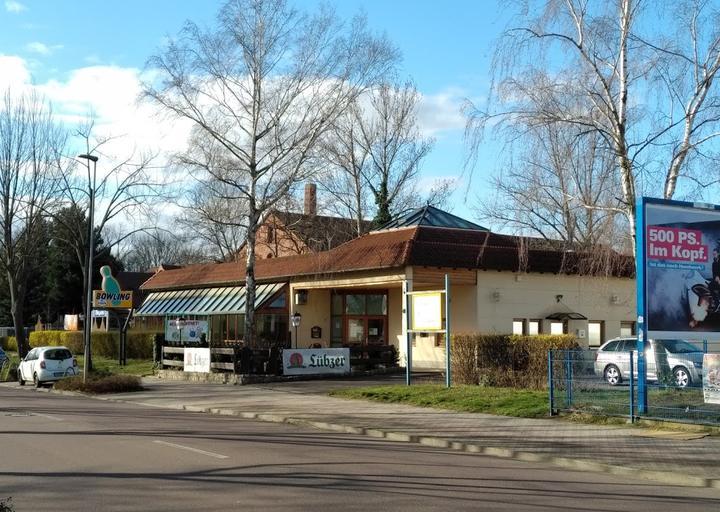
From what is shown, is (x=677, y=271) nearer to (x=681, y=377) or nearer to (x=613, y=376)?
(x=681, y=377)

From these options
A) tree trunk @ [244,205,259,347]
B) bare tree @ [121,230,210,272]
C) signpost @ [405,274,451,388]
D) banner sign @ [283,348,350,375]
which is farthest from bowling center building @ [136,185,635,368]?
bare tree @ [121,230,210,272]

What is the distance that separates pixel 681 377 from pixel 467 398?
555cm

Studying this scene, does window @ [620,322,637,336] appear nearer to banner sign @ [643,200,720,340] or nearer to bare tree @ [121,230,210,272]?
banner sign @ [643,200,720,340]

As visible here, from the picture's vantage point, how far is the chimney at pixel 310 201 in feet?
143

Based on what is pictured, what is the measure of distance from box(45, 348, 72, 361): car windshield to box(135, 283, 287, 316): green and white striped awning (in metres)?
8.36

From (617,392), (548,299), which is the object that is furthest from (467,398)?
(548,299)

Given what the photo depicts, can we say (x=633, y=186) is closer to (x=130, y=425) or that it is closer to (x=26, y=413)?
(x=130, y=425)

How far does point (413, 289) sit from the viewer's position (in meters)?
33.8

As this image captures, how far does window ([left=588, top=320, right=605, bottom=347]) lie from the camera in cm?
3606

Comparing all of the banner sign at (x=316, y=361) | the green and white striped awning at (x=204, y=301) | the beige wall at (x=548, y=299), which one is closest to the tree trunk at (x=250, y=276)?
the banner sign at (x=316, y=361)

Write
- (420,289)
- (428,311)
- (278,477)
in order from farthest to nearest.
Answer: (420,289) → (428,311) → (278,477)

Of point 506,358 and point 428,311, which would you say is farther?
point 428,311

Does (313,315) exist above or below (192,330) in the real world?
above

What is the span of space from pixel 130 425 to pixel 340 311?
22362 mm
